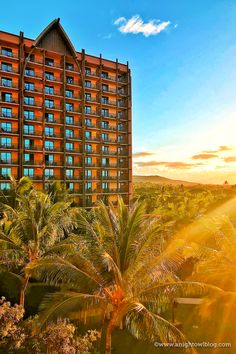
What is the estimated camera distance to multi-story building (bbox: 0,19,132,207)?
48750mm

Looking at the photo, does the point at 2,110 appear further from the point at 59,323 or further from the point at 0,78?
the point at 59,323

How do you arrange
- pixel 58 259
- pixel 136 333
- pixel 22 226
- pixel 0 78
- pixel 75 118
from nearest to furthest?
pixel 136 333 → pixel 58 259 → pixel 22 226 → pixel 0 78 → pixel 75 118

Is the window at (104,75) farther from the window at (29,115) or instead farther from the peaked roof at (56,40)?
the window at (29,115)

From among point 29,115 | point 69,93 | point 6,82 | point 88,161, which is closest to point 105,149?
point 88,161

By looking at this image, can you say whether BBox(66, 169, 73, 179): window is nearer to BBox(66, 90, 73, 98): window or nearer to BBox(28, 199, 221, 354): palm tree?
BBox(66, 90, 73, 98): window

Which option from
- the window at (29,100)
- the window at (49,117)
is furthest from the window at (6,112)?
the window at (49,117)

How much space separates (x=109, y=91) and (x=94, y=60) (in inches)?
241

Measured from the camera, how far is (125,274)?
12.5 meters

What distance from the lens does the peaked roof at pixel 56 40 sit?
51906mm

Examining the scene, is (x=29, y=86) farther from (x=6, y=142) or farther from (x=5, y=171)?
(x=5, y=171)

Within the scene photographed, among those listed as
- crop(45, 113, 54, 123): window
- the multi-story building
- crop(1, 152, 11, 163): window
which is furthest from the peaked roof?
crop(1, 152, 11, 163): window

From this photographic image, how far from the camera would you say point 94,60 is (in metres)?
57.5

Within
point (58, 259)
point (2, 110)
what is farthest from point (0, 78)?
point (58, 259)

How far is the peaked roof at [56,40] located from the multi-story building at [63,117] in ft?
0.51
